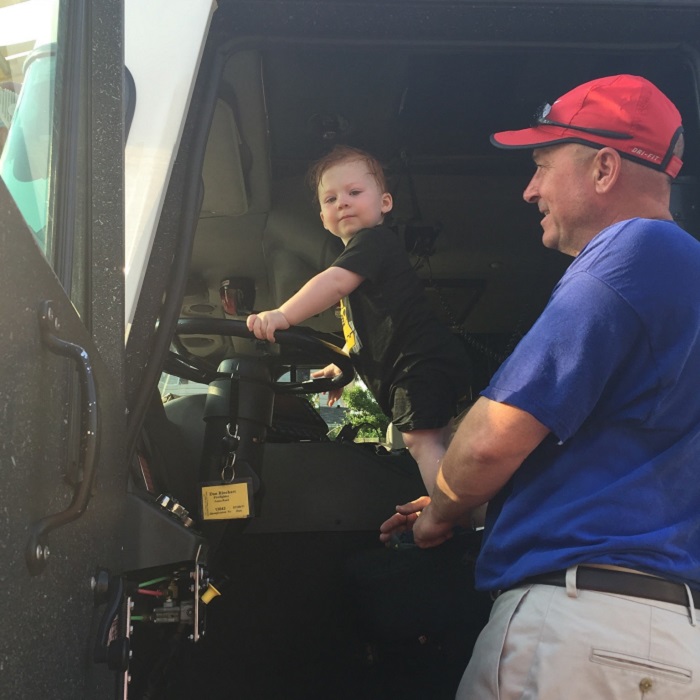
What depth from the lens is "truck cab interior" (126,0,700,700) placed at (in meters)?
1.47

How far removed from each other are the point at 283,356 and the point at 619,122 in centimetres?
126

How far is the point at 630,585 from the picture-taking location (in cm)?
110

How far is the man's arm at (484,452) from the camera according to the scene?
1.17 metres

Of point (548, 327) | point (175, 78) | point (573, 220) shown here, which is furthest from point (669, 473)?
point (175, 78)

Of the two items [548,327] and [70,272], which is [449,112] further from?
[70,272]

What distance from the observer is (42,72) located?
1.04m

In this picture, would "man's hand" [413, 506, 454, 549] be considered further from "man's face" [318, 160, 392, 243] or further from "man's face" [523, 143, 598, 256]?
"man's face" [318, 160, 392, 243]

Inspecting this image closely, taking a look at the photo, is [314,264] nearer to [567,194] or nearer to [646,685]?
[567,194]

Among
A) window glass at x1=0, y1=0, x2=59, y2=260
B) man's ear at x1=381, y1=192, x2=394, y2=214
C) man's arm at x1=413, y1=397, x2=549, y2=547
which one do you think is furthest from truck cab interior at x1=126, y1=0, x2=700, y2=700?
man's arm at x1=413, y1=397, x2=549, y2=547

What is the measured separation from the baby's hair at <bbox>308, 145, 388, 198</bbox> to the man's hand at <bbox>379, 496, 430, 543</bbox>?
98 centimetres

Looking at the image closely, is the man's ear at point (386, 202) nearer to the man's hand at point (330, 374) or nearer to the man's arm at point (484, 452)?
the man's hand at point (330, 374)

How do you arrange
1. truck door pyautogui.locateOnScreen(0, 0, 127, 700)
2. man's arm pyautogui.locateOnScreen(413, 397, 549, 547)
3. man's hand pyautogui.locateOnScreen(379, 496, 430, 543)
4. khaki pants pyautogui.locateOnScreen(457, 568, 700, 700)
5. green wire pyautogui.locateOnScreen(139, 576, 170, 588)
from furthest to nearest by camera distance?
man's hand pyautogui.locateOnScreen(379, 496, 430, 543)
green wire pyautogui.locateOnScreen(139, 576, 170, 588)
man's arm pyautogui.locateOnScreen(413, 397, 549, 547)
khaki pants pyautogui.locateOnScreen(457, 568, 700, 700)
truck door pyautogui.locateOnScreen(0, 0, 127, 700)

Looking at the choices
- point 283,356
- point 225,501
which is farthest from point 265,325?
point 283,356

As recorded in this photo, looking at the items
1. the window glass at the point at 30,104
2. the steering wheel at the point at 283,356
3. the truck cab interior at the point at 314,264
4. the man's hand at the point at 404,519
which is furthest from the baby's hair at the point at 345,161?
the window glass at the point at 30,104
